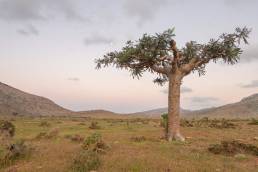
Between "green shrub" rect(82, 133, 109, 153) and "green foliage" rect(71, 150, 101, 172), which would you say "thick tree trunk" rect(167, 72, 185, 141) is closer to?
"green shrub" rect(82, 133, 109, 153)

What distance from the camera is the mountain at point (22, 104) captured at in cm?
10469

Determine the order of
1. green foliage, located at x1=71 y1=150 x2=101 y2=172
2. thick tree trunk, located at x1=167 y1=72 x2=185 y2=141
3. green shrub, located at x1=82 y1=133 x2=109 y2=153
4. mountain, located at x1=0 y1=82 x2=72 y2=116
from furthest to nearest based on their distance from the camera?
mountain, located at x1=0 y1=82 x2=72 y2=116
thick tree trunk, located at x1=167 y1=72 x2=185 y2=141
green shrub, located at x1=82 y1=133 x2=109 y2=153
green foliage, located at x1=71 y1=150 x2=101 y2=172

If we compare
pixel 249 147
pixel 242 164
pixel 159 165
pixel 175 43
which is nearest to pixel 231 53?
pixel 175 43

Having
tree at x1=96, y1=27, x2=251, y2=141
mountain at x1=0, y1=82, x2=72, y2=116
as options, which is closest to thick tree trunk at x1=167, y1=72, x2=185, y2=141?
tree at x1=96, y1=27, x2=251, y2=141

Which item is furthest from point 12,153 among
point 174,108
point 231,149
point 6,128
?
point 6,128

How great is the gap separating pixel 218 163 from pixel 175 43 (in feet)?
31.0

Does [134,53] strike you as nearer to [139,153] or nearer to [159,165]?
[139,153]

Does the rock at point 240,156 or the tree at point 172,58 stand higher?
the tree at point 172,58

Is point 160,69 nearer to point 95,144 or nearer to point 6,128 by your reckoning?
point 95,144

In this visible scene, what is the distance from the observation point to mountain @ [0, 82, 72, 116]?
105 meters

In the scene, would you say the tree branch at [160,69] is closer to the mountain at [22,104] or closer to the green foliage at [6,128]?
the green foliage at [6,128]

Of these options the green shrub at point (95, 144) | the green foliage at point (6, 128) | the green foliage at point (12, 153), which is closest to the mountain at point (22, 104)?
the green foliage at point (6, 128)

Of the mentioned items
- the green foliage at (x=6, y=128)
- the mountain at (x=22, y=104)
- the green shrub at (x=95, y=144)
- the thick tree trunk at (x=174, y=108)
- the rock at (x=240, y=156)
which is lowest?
the rock at (x=240, y=156)

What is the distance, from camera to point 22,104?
376ft
